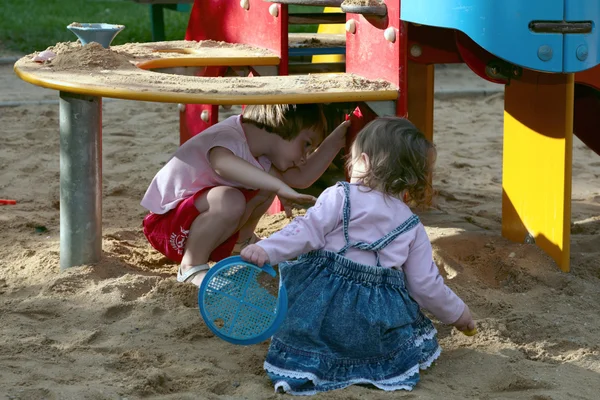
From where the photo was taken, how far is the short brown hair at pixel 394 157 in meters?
2.13

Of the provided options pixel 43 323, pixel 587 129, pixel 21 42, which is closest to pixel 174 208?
pixel 43 323

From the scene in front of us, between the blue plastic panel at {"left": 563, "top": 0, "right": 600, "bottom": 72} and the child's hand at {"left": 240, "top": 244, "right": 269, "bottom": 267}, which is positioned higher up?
the blue plastic panel at {"left": 563, "top": 0, "right": 600, "bottom": 72}

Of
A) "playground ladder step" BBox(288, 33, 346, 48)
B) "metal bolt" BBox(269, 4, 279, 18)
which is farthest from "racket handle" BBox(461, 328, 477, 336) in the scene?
"playground ladder step" BBox(288, 33, 346, 48)

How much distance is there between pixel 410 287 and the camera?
7.10ft

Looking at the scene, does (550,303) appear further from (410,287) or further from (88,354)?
(88,354)

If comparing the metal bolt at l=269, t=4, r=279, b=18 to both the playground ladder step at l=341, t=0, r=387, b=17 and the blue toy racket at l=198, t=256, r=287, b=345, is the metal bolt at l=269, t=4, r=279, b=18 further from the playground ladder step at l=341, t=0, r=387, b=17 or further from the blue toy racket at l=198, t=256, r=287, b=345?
the blue toy racket at l=198, t=256, r=287, b=345

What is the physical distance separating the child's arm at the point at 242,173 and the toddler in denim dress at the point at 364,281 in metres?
0.28

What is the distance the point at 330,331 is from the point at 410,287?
0.23 metres

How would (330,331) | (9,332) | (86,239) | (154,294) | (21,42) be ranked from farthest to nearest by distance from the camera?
(21,42) → (86,239) → (154,294) → (9,332) → (330,331)

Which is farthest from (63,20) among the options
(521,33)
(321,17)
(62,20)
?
(521,33)

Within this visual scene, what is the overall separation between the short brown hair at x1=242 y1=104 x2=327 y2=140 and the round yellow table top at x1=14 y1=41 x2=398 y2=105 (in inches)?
3.2

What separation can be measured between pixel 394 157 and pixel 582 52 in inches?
24.4

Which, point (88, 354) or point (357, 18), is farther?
point (357, 18)

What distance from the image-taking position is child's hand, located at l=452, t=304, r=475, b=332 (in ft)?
7.20
